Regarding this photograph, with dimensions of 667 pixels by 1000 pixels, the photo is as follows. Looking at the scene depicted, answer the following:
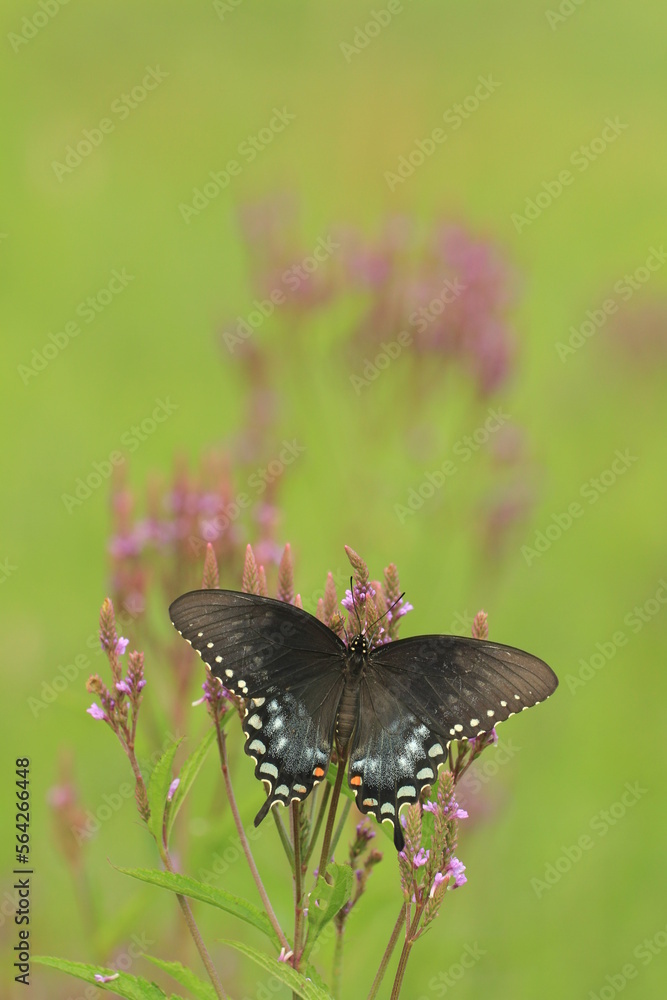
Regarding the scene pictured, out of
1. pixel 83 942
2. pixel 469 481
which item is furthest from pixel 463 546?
pixel 83 942

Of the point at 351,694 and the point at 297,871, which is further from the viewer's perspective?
the point at 351,694

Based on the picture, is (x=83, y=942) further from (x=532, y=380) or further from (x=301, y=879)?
(x=532, y=380)

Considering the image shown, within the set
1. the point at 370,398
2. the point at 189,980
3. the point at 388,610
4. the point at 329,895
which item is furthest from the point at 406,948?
the point at 370,398

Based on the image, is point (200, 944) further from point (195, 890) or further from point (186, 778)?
point (186, 778)

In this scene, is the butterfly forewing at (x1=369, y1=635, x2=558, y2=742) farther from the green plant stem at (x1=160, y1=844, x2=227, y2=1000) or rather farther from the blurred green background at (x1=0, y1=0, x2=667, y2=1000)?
the blurred green background at (x1=0, y1=0, x2=667, y2=1000)

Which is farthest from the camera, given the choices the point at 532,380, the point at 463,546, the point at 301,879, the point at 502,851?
the point at 532,380
